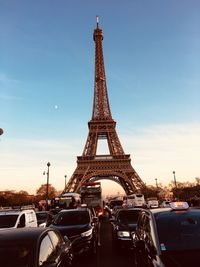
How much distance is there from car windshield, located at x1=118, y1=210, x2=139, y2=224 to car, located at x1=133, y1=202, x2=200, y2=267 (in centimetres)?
619

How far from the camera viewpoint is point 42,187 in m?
117

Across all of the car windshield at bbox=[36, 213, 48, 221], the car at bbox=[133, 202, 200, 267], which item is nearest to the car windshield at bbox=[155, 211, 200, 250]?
the car at bbox=[133, 202, 200, 267]

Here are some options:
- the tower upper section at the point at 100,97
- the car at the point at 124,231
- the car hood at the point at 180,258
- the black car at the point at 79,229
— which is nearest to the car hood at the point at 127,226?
the car at the point at 124,231

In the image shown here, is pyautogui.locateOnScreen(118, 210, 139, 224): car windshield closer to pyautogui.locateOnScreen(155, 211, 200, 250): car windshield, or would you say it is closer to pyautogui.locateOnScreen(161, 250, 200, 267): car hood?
pyautogui.locateOnScreen(155, 211, 200, 250): car windshield

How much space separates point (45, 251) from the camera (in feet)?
15.1

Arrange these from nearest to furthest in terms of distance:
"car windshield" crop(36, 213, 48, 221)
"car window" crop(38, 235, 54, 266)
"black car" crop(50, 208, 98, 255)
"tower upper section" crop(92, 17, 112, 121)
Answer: "car window" crop(38, 235, 54, 266) < "black car" crop(50, 208, 98, 255) < "car windshield" crop(36, 213, 48, 221) < "tower upper section" crop(92, 17, 112, 121)

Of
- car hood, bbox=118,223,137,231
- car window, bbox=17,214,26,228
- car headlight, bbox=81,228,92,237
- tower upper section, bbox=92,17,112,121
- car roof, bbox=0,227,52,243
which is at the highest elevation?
tower upper section, bbox=92,17,112,121

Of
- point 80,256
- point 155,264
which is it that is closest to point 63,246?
point 155,264

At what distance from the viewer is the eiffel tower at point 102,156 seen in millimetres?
63719

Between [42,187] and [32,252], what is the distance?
117077 millimetres

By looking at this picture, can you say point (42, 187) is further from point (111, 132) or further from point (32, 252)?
point (32, 252)

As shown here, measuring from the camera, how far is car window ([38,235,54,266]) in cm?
427

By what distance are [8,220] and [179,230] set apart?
8148 millimetres

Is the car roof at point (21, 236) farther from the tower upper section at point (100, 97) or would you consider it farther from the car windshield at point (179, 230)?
the tower upper section at point (100, 97)
